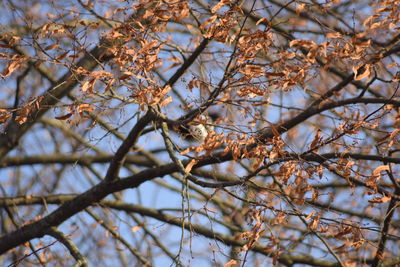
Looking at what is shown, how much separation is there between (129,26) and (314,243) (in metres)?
3.80

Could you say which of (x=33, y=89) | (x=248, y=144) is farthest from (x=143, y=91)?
(x=33, y=89)

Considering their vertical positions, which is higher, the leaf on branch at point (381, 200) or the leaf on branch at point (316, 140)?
the leaf on branch at point (316, 140)

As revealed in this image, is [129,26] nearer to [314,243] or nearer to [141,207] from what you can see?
[141,207]

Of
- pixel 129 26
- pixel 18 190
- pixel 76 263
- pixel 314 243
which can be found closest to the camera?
pixel 129 26

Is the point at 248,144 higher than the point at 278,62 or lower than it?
lower

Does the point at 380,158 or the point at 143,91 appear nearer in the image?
the point at 143,91

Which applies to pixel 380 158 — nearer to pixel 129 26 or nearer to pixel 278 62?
pixel 278 62

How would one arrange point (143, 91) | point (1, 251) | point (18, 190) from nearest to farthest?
point (143, 91)
point (1, 251)
point (18, 190)

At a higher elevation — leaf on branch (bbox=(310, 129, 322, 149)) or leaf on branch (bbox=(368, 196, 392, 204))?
leaf on branch (bbox=(310, 129, 322, 149))

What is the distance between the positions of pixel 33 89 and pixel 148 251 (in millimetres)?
2715

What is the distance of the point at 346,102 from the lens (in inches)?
182

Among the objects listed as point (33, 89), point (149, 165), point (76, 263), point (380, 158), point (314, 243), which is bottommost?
point (76, 263)

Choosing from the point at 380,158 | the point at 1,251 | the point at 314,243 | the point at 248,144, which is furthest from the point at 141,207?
the point at 380,158

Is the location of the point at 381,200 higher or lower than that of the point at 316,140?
lower
